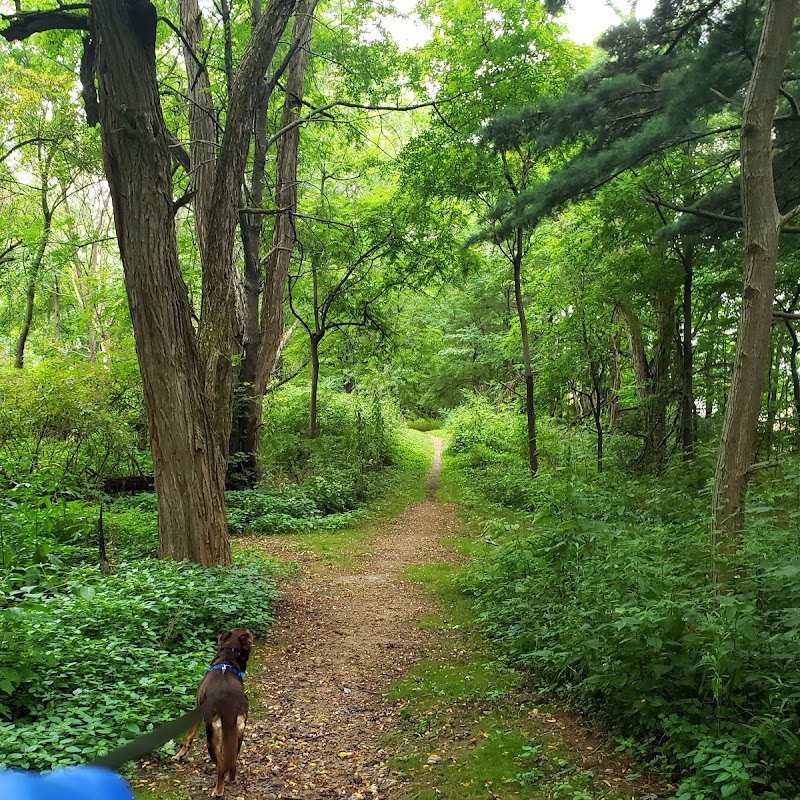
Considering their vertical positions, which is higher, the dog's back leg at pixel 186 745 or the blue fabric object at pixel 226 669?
the blue fabric object at pixel 226 669

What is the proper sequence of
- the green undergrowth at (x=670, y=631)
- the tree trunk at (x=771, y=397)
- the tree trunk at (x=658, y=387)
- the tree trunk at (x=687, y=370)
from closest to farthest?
the green undergrowth at (x=670, y=631) → the tree trunk at (x=771, y=397) → the tree trunk at (x=687, y=370) → the tree trunk at (x=658, y=387)

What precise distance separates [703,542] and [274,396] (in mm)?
12770

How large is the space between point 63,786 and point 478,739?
12.2 ft

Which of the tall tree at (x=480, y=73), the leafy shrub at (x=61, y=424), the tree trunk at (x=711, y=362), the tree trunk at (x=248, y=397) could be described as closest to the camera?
the leafy shrub at (x=61, y=424)

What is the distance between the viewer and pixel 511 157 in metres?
12.0

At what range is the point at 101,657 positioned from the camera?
4262 mm

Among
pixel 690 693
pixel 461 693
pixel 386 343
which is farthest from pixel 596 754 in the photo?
pixel 386 343

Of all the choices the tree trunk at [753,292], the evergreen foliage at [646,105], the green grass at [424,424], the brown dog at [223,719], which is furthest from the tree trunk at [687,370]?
the green grass at [424,424]

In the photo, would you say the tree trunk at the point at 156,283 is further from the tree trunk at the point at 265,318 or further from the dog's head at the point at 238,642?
the tree trunk at the point at 265,318

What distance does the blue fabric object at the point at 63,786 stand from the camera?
924 mm

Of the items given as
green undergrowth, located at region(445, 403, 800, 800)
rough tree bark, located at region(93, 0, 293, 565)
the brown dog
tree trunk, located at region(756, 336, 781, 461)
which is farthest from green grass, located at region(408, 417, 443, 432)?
the brown dog

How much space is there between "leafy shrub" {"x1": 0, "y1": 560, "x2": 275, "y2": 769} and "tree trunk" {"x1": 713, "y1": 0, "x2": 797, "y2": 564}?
454 centimetres

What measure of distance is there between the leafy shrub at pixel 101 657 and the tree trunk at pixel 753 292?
4.54 metres

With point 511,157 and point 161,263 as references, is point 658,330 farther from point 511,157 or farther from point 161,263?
point 161,263
